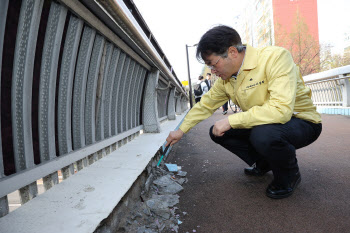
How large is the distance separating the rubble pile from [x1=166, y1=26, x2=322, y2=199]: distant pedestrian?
53 centimetres

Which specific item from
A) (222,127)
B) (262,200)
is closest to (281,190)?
(262,200)

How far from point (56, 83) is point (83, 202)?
934 mm

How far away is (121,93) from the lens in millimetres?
3326

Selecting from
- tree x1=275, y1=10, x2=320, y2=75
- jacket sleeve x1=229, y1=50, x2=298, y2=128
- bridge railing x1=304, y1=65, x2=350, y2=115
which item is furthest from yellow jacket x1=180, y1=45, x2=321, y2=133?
tree x1=275, y1=10, x2=320, y2=75

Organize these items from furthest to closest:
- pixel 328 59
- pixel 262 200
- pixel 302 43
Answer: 1. pixel 328 59
2. pixel 302 43
3. pixel 262 200

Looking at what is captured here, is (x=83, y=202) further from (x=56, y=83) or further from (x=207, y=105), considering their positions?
(x=207, y=105)

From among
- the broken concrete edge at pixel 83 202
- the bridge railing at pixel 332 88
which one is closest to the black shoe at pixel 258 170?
the broken concrete edge at pixel 83 202

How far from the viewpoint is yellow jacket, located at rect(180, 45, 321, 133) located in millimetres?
1902

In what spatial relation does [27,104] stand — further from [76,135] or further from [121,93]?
[121,93]

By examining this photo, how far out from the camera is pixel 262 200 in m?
2.17

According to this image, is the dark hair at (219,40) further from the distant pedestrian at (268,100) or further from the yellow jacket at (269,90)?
the yellow jacket at (269,90)

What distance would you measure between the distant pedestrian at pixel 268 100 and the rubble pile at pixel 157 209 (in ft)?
1.73

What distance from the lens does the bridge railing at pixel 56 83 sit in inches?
56.1

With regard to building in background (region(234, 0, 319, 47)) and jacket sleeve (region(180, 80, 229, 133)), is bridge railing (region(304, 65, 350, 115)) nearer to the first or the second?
jacket sleeve (region(180, 80, 229, 133))
